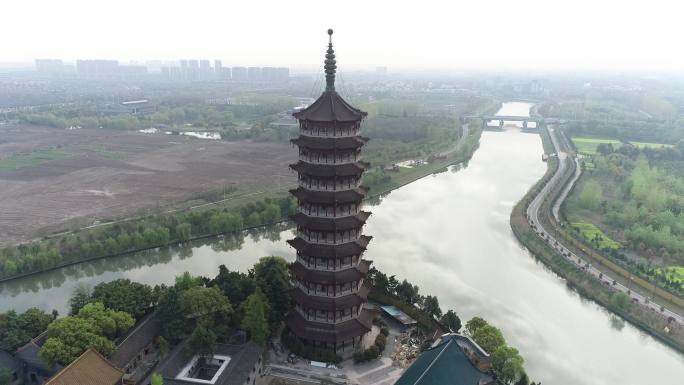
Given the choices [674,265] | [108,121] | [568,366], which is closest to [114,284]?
[568,366]

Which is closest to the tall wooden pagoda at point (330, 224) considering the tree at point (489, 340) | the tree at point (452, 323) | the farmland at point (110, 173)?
the tree at point (452, 323)

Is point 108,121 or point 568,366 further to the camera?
point 108,121

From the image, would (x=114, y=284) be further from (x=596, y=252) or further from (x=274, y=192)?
(x=596, y=252)

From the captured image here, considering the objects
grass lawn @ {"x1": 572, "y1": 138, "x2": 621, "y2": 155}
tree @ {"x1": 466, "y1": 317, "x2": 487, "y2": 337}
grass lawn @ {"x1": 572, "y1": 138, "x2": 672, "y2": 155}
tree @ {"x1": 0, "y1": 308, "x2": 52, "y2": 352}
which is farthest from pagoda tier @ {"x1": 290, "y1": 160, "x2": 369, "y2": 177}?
grass lawn @ {"x1": 572, "y1": 138, "x2": 621, "y2": 155}

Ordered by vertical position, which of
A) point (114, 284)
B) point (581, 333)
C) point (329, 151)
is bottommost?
point (581, 333)

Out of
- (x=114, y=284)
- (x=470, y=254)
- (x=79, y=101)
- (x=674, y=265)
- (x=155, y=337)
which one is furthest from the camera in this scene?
(x=79, y=101)

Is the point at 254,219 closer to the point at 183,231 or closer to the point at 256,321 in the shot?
the point at 183,231

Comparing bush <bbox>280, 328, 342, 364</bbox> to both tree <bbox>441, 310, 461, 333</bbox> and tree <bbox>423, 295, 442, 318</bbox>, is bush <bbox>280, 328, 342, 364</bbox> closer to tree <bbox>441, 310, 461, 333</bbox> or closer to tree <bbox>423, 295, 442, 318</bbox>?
tree <bbox>441, 310, 461, 333</bbox>
